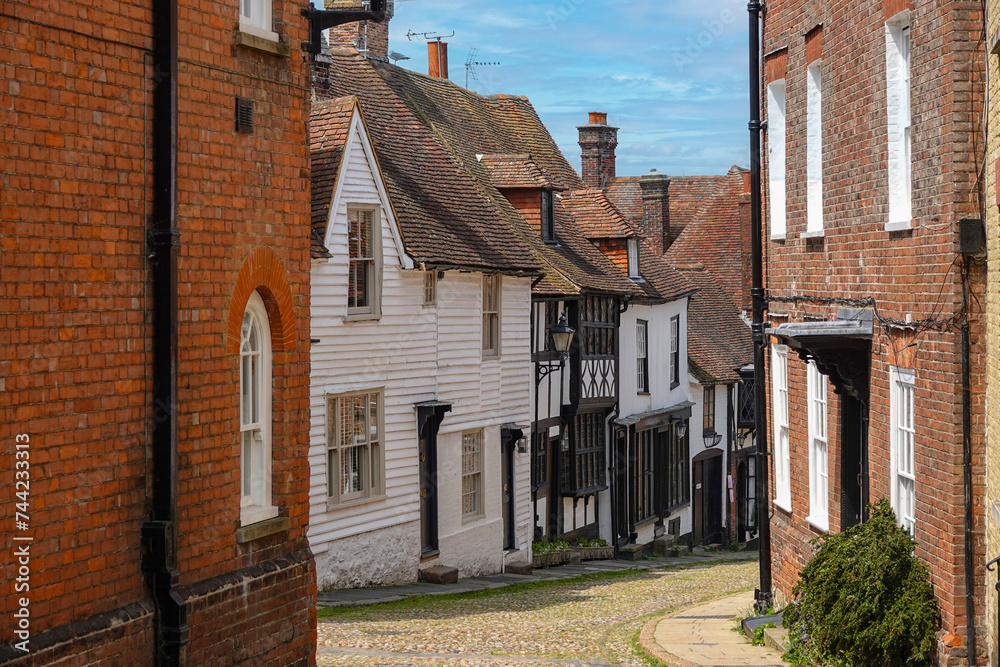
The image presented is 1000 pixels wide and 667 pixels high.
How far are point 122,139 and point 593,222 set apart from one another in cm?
2339

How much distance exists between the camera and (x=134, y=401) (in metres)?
8.60

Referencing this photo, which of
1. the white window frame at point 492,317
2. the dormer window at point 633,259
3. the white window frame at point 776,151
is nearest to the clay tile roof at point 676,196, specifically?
the dormer window at point 633,259

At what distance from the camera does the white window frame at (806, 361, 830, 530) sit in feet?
44.0

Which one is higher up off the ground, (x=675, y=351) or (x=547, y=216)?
(x=547, y=216)

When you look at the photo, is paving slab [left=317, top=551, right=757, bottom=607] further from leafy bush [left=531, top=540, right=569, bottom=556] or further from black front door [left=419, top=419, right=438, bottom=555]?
black front door [left=419, top=419, right=438, bottom=555]

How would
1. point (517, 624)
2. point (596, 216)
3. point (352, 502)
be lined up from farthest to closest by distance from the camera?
point (596, 216) < point (352, 502) < point (517, 624)

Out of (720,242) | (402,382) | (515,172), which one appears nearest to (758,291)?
(402,382)

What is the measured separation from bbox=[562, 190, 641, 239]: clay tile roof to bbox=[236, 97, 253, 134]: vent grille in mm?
21474

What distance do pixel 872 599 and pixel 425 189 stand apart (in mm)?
13552

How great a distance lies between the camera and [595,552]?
1088 inches

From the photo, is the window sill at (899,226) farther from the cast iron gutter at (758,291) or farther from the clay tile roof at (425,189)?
the clay tile roof at (425,189)

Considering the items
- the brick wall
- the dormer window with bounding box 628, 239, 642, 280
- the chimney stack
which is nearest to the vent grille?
the brick wall

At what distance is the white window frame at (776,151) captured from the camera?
1512 centimetres

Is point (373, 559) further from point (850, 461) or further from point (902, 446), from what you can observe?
point (902, 446)
